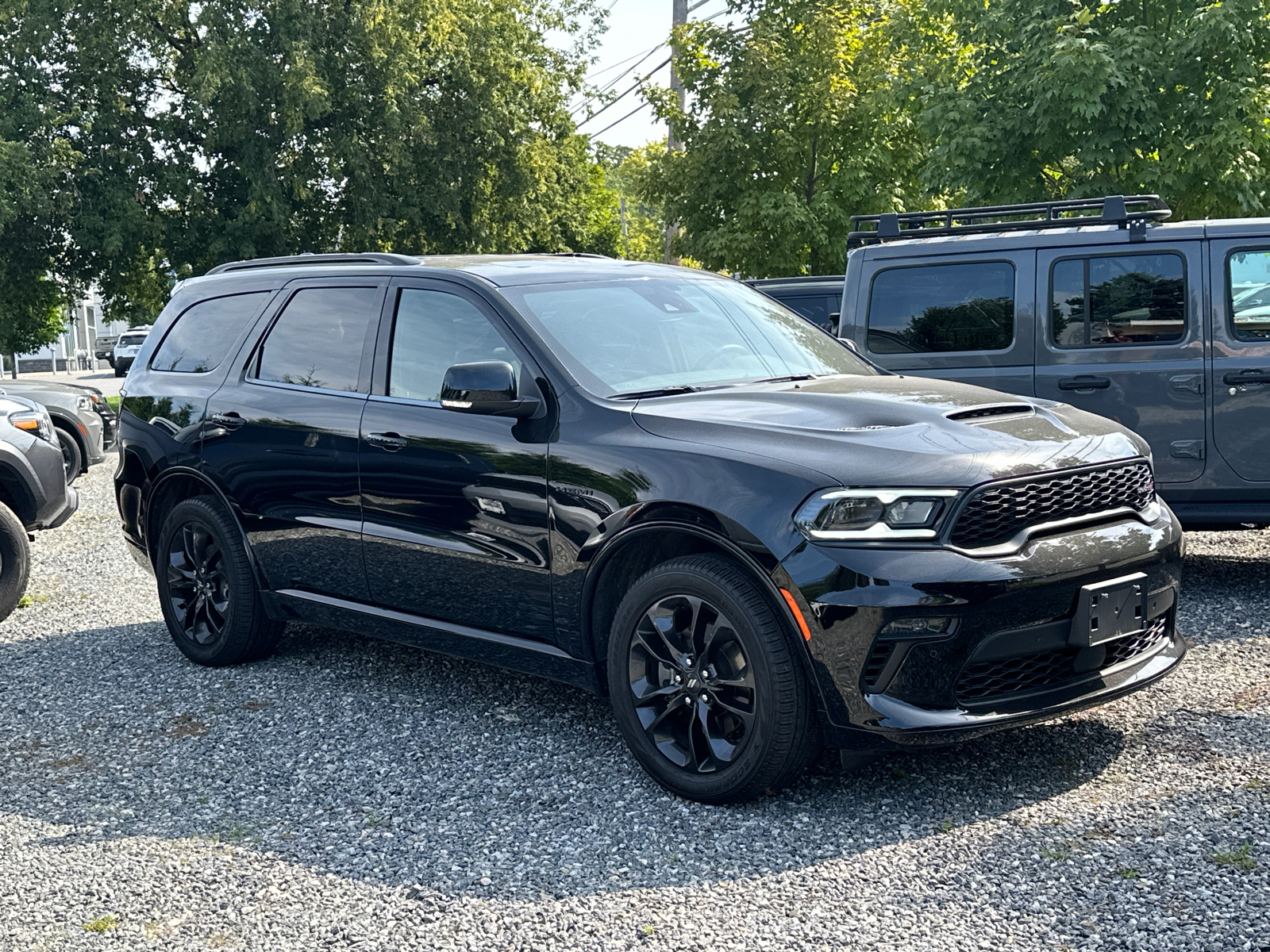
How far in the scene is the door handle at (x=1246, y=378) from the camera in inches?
266

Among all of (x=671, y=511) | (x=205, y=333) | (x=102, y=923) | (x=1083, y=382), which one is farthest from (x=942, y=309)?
(x=102, y=923)

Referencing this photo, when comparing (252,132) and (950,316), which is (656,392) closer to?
(950,316)

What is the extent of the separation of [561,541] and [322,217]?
25.9 m

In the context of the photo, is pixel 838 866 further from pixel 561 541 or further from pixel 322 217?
pixel 322 217

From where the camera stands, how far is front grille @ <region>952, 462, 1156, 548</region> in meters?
3.93

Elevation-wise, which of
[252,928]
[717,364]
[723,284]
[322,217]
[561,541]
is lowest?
[252,928]

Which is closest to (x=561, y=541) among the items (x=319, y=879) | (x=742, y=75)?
(x=319, y=879)

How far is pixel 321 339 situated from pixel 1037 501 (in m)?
3.28

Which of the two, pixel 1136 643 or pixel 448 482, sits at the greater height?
pixel 448 482

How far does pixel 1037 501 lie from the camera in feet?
13.3

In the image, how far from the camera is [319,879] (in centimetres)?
385

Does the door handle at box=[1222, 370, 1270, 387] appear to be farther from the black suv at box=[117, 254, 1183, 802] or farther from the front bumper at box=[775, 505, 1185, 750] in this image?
the front bumper at box=[775, 505, 1185, 750]

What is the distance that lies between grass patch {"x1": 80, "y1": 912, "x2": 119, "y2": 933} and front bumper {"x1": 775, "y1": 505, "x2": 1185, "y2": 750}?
7.07 feet

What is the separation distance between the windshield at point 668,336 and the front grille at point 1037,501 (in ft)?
4.24
